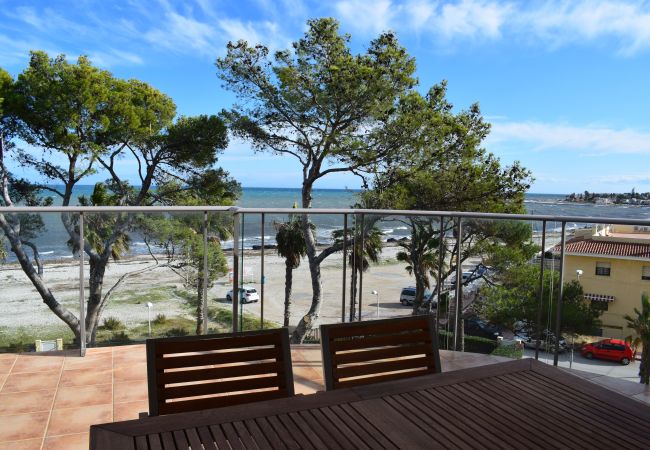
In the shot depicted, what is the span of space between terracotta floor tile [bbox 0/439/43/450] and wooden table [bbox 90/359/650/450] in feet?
5.25

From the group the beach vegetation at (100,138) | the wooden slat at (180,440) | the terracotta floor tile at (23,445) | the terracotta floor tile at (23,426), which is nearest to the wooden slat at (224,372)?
the wooden slat at (180,440)

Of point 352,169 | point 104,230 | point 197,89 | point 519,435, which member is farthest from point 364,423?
point 197,89

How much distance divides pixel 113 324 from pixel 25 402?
1.14 m

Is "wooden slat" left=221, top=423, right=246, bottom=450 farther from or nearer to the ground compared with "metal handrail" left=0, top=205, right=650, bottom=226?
nearer to the ground

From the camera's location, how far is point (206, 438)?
1.13 metres

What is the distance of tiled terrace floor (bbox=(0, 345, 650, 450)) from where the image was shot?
2.53 m

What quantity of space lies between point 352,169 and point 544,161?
3802 centimetres

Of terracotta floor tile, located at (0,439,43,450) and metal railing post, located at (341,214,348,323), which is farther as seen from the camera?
metal railing post, located at (341,214,348,323)

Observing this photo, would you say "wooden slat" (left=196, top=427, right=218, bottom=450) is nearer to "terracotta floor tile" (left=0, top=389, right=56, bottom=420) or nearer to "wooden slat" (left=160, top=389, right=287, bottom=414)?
"wooden slat" (left=160, top=389, right=287, bottom=414)

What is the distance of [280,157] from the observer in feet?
57.2

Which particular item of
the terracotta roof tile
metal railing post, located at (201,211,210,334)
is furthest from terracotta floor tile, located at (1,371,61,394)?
the terracotta roof tile

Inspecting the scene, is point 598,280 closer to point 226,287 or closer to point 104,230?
point 226,287

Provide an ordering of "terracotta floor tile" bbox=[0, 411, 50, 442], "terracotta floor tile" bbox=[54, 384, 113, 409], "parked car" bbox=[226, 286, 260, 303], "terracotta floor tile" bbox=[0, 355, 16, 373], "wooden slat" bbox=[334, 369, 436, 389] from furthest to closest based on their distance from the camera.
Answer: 1. "parked car" bbox=[226, 286, 260, 303]
2. "terracotta floor tile" bbox=[0, 355, 16, 373]
3. "terracotta floor tile" bbox=[54, 384, 113, 409]
4. "terracotta floor tile" bbox=[0, 411, 50, 442]
5. "wooden slat" bbox=[334, 369, 436, 389]

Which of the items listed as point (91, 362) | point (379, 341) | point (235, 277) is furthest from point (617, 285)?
point (91, 362)
